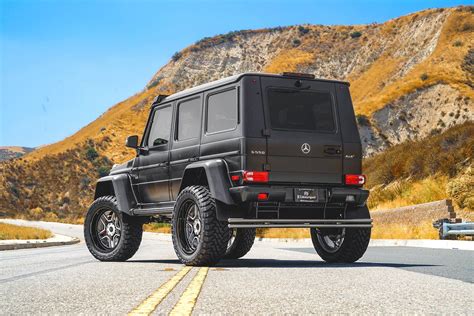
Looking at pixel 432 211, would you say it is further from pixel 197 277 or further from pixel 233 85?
pixel 197 277

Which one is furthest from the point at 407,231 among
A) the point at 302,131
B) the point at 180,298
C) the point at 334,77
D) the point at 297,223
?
the point at 334,77

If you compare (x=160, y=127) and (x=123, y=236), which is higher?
(x=160, y=127)

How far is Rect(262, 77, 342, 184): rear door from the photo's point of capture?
35.3ft

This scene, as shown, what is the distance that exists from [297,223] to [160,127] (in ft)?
10.8

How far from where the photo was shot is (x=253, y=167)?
10.5 metres

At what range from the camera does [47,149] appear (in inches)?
4309

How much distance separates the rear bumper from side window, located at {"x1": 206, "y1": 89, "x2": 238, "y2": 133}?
105 centimetres

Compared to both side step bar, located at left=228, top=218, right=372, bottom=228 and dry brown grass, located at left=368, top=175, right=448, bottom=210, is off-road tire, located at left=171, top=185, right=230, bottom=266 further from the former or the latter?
dry brown grass, located at left=368, top=175, right=448, bottom=210

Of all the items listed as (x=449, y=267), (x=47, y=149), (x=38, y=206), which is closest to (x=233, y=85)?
(x=449, y=267)

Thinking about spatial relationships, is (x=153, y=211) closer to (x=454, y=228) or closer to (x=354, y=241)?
(x=354, y=241)

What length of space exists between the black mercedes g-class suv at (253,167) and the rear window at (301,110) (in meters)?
0.02

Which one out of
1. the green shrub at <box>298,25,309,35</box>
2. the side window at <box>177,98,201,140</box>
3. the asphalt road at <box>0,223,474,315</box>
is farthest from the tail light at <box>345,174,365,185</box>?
the green shrub at <box>298,25,309,35</box>

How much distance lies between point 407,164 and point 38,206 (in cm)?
5743

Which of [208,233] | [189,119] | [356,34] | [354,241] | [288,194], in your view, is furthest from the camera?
[356,34]
